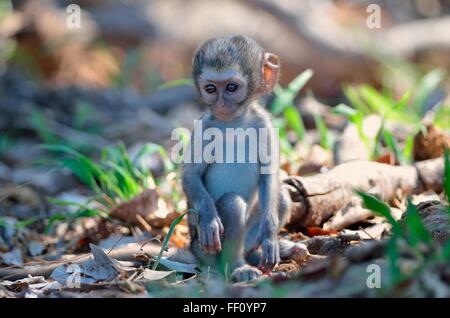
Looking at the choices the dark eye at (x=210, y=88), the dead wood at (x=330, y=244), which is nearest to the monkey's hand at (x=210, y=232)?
the dead wood at (x=330, y=244)

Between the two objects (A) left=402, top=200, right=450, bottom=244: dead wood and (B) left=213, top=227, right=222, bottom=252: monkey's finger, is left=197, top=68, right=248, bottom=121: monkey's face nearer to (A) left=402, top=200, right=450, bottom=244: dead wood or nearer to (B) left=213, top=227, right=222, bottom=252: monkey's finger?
(B) left=213, top=227, right=222, bottom=252: monkey's finger

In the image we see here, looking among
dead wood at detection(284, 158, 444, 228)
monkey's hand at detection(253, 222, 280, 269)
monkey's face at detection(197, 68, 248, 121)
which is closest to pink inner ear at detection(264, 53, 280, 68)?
monkey's face at detection(197, 68, 248, 121)

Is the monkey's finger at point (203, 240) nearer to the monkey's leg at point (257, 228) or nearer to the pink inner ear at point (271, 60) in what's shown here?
the monkey's leg at point (257, 228)

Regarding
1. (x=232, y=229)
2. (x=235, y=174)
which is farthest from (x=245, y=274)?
(x=235, y=174)

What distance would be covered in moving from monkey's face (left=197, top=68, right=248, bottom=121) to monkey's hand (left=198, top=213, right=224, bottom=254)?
0.72 m

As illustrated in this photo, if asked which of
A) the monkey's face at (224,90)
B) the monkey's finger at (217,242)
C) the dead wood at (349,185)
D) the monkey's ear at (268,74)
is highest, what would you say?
the monkey's ear at (268,74)

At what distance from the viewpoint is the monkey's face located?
524 cm

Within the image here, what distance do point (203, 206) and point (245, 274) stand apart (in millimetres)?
576

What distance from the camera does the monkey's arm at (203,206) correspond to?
16.5ft

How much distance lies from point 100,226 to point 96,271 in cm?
142

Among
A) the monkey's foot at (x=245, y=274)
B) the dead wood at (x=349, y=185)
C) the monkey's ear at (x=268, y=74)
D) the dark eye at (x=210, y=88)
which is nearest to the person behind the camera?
the monkey's foot at (x=245, y=274)
